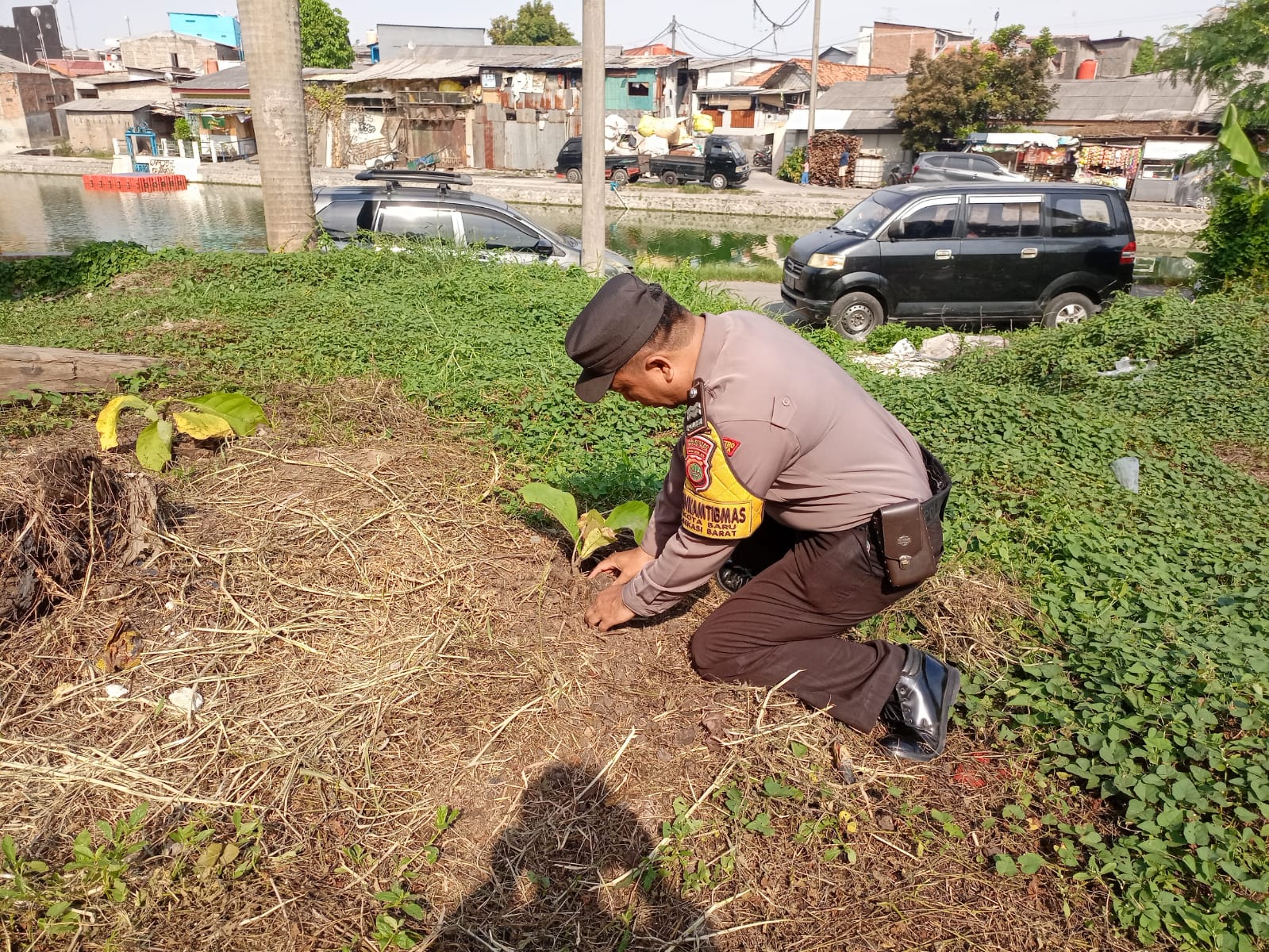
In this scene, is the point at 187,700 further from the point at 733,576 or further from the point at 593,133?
→ the point at 593,133

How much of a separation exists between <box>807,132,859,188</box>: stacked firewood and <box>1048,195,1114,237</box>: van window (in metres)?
A: 23.2

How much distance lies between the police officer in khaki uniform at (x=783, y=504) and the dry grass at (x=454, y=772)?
17 centimetres

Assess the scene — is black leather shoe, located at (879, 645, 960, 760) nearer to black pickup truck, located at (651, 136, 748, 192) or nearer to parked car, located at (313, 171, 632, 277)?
parked car, located at (313, 171, 632, 277)

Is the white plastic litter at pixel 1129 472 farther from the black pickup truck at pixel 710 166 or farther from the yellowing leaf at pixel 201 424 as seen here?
the black pickup truck at pixel 710 166

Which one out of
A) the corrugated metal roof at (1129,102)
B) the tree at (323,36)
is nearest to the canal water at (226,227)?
the corrugated metal roof at (1129,102)

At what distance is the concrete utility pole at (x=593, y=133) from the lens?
876cm

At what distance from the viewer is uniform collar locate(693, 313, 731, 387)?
2398 millimetres

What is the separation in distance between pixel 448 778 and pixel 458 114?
37.3 metres

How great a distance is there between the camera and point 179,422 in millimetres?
3912

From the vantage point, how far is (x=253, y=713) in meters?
2.52

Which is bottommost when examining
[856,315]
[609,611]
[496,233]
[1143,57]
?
[856,315]

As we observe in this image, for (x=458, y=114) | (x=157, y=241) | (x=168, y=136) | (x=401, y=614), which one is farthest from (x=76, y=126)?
(x=401, y=614)

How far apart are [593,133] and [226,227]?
39.2ft

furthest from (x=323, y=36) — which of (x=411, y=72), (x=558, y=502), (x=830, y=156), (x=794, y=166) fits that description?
(x=558, y=502)
